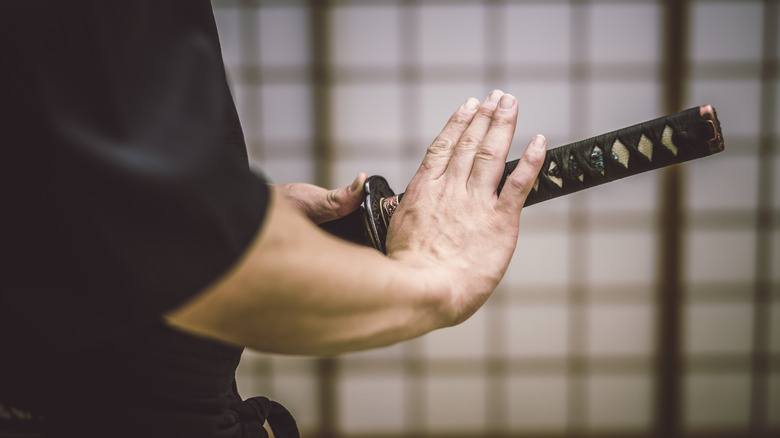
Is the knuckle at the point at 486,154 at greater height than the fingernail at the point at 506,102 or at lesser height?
lesser

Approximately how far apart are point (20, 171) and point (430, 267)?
30 cm

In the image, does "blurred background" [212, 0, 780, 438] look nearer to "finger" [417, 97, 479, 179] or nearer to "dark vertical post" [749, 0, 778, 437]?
"dark vertical post" [749, 0, 778, 437]

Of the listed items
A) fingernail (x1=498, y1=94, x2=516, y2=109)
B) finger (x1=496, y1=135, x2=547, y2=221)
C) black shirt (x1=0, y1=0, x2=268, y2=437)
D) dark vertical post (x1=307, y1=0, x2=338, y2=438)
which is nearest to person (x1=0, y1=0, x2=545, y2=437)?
black shirt (x1=0, y1=0, x2=268, y2=437)

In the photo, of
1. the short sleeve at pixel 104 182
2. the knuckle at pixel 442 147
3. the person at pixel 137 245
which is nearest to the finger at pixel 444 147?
the knuckle at pixel 442 147

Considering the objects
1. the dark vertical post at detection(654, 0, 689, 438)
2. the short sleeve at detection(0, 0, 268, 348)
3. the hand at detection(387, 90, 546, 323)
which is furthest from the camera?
the dark vertical post at detection(654, 0, 689, 438)

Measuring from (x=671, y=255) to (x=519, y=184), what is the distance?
179 cm

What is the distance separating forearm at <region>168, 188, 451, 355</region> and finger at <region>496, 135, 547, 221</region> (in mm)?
167

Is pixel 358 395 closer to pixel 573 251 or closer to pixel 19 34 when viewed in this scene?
pixel 573 251

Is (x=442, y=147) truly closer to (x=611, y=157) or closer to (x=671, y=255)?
(x=611, y=157)

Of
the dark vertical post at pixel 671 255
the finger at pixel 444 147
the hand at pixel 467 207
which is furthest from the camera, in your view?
the dark vertical post at pixel 671 255

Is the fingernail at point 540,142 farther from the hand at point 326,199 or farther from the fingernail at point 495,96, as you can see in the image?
the hand at point 326,199

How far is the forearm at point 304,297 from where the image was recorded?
0.99ft

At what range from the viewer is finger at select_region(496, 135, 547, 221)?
0.51 meters

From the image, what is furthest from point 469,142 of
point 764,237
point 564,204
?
point 764,237
